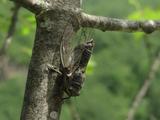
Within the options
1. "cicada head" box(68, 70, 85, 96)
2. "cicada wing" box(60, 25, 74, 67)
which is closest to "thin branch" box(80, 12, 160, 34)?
"cicada wing" box(60, 25, 74, 67)

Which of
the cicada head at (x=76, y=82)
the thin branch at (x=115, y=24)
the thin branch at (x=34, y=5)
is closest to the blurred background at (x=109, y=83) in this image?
the thin branch at (x=115, y=24)

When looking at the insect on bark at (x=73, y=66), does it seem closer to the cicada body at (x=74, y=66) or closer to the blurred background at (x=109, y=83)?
the cicada body at (x=74, y=66)

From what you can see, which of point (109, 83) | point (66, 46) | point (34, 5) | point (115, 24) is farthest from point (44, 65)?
point (109, 83)

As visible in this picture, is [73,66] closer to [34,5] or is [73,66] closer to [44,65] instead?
[44,65]

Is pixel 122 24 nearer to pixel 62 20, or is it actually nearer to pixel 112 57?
pixel 62 20

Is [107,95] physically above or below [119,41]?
below

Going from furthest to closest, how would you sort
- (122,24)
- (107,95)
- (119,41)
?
(119,41) → (107,95) → (122,24)

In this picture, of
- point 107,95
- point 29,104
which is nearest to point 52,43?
point 29,104
